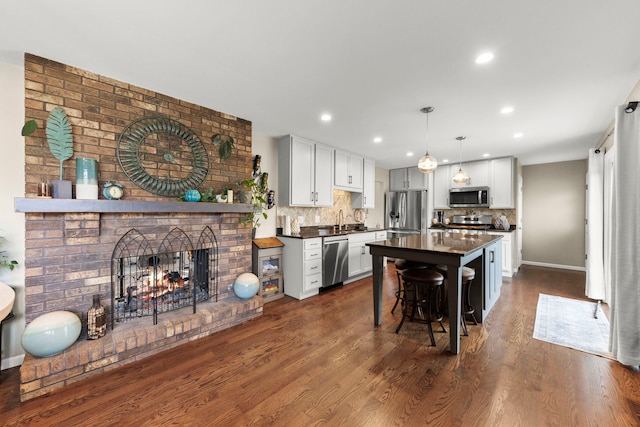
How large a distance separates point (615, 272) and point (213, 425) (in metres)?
3.49

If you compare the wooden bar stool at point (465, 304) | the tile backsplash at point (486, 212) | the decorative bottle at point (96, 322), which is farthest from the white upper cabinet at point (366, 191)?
the decorative bottle at point (96, 322)

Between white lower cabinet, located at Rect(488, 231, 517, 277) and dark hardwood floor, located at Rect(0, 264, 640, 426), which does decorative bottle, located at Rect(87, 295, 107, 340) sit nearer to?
dark hardwood floor, located at Rect(0, 264, 640, 426)

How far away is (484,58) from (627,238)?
6.53 feet

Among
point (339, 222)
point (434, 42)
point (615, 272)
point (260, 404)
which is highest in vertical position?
point (434, 42)

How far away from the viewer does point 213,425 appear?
161cm

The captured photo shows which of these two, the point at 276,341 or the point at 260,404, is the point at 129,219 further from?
the point at 260,404

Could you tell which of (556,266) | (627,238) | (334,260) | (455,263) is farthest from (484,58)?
(556,266)

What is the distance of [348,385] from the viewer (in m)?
1.98

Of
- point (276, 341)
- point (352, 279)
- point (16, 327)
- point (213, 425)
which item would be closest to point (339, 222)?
point (352, 279)

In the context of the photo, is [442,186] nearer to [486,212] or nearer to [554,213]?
[486,212]

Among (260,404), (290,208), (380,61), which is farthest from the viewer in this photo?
(290,208)

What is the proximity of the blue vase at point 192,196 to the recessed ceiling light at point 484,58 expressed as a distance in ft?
9.70

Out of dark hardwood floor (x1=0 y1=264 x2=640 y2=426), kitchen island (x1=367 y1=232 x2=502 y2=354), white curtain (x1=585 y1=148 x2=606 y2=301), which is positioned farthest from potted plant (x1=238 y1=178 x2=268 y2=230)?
white curtain (x1=585 y1=148 x2=606 y2=301)

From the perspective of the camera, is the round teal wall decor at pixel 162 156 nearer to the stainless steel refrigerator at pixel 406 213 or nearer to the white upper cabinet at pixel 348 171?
the white upper cabinet at pixel 348 171
